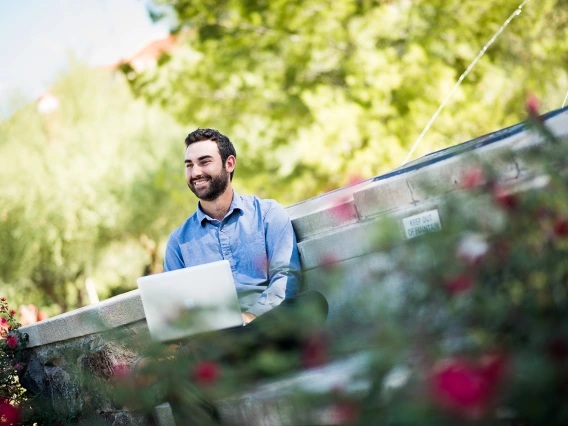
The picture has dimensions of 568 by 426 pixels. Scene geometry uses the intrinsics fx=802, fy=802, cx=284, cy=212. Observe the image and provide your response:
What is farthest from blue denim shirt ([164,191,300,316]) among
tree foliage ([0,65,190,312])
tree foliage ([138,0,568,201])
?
A: tree foliage ([0,65,190,312])

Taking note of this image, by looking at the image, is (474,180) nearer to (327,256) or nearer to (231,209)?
(327,256)

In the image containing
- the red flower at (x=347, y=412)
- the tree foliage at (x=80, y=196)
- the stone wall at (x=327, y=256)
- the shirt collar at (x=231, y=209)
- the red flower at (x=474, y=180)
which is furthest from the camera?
the tree foliage at (x=80, y=196)

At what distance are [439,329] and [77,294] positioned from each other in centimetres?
2226

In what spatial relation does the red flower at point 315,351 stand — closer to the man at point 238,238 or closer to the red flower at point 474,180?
the red flower at point 474,180

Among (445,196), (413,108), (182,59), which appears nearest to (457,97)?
(413,108)

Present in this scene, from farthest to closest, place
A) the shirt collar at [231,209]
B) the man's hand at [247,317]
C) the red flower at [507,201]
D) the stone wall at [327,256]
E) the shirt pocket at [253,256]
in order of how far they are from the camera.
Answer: the shirt collar at [231,209] < the shirt pocket at [253,256] < the man's hand at [247,317] < the stone wall at [327,256] < the red flower at [507,201]

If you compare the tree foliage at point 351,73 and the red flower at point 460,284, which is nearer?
the red flower at point 460,284

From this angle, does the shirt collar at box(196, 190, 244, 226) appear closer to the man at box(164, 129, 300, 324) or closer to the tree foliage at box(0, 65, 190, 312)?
the man at box(164, 129, 300, 324)

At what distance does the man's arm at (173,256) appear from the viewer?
4195 mm

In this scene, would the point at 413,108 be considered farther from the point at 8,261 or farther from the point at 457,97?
the point at 8,261

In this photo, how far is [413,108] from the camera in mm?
9258

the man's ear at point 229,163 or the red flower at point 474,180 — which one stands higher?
the man's ear at point 229,163

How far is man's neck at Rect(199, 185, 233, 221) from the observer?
418 centimetres

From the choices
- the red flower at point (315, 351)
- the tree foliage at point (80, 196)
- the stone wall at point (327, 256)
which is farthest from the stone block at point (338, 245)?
the tree foliage at point (80, 196)
